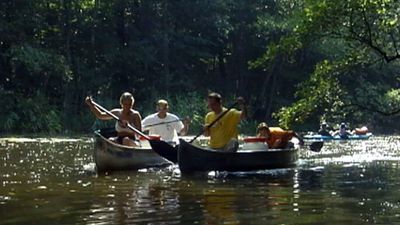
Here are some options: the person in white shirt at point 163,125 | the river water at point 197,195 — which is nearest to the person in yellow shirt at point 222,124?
the river water at point 197,195

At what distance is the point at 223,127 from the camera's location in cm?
1422

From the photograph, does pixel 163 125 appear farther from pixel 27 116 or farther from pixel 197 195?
pixel 27 116

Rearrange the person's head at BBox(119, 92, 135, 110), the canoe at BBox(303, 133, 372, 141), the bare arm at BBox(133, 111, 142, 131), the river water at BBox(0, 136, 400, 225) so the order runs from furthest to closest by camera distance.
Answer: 1. the canoe at BBox(303, 133, 372, 141)
2. the bare arm at BBox(133, 111, 142, 131)
3. the person's head at BBox(119, 92, 135, 110)
4. the river water at BBox(0, 136, 400, 225)

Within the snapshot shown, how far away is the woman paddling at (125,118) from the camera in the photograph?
1466 cm

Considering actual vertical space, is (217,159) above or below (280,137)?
below

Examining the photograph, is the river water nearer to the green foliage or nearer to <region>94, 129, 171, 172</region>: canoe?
<region>94, 129, 171, 172</region>: canoe

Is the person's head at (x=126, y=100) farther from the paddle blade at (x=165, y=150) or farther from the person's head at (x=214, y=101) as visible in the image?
the person's head at (x=214, y=101)

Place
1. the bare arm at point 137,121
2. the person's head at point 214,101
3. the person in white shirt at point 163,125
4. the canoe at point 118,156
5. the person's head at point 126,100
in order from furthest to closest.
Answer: the person in white shirt at point 163,125 → the bare arm at point 137,121 → the person's head at point 126,100 → the canoe at point 118,156 → the person's head at point 214,101

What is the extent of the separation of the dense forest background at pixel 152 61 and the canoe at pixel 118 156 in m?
15.5

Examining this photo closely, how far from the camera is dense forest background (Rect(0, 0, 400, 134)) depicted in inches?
1377

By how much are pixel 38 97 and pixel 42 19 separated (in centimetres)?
402

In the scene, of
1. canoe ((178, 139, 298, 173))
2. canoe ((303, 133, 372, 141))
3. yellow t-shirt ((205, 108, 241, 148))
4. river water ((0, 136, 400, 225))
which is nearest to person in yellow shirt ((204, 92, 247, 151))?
yellow t-shirt ((205, 108, 241, 148))

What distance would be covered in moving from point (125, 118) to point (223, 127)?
202 centimetres

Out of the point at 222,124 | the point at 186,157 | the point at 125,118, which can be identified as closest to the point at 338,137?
the point at 125,118
